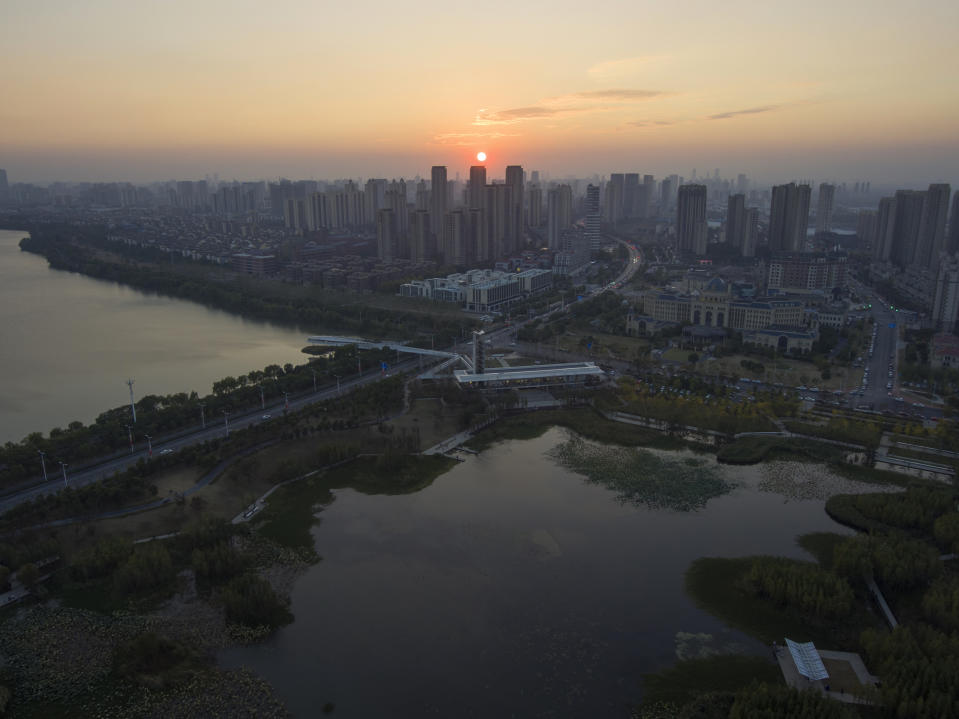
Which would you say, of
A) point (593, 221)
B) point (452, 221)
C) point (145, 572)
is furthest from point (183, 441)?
point (593, 221)

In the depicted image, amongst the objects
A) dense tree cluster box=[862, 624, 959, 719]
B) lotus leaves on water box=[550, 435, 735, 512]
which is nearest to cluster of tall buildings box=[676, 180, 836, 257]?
lotus leaves on water box=[550, 435, 735, 512]

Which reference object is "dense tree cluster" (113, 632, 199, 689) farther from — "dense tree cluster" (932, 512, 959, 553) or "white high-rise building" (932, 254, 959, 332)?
"white high-rise building" (932, 254, 959, 332)

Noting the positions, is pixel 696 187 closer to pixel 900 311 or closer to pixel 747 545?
pixel 900 311

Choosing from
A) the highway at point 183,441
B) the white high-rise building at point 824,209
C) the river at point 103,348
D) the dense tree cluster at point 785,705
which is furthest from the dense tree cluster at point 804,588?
the white high-rise building at point 824,209

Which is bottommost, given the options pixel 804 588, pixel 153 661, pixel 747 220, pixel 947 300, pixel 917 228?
pixel 153 661

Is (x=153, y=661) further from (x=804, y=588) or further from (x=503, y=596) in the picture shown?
(x=804, y=588)

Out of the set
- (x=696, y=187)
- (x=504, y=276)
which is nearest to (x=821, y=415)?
(x=504, y=276)
